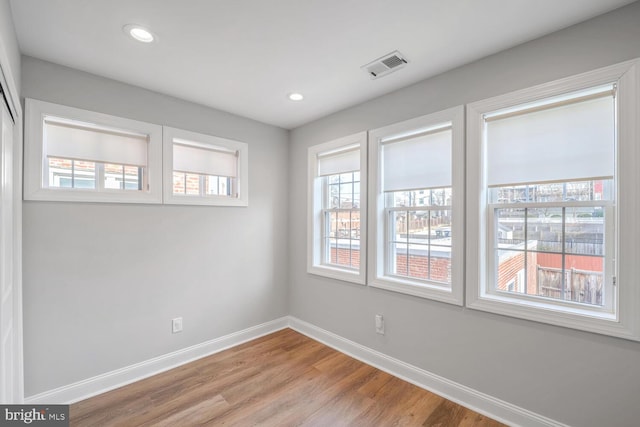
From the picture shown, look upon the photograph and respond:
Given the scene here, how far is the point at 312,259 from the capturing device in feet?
11.4

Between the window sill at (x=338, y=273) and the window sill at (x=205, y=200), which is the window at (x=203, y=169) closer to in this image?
the window sill at (x=205, y=200)

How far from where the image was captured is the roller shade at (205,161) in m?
2.84

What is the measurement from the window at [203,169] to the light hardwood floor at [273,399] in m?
1.63

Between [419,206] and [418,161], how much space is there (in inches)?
16.0

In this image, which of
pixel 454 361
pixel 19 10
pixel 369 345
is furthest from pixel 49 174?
pixel 454 361

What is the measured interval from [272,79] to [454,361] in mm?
2736

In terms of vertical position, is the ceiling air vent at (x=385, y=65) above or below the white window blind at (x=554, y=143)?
above

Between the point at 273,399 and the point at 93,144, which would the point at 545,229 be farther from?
the point at 93,144

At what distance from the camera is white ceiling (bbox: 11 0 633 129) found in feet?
5.30

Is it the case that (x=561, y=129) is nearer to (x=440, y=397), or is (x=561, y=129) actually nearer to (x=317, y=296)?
(x=440, y=397)

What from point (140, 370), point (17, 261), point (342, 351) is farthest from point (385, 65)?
point (140, 370)

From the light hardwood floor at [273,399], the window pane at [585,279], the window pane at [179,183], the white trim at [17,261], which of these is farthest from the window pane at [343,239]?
the white trim at [17,261]

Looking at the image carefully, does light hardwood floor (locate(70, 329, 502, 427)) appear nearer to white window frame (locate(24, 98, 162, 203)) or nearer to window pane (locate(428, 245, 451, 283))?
window pane (locate(428, 245, 451, 283))

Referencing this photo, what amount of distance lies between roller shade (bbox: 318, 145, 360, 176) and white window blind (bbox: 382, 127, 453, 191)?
0.38 m
